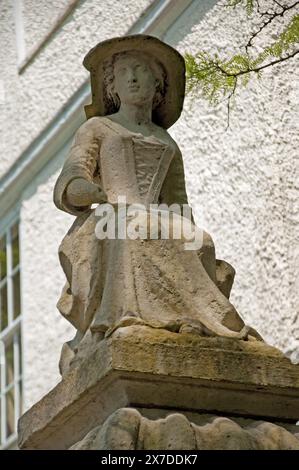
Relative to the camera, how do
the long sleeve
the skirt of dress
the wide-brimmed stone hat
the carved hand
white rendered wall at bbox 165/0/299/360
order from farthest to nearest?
white rendered wall at bbox 165/0/299/360
the wide-brimmed stone hat
the long sleeve
the carved hand
the skirt of dress

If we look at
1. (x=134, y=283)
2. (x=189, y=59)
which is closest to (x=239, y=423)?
(x=134, y=283)

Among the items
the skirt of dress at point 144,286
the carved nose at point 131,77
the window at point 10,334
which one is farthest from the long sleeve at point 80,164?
A: the window at point 10,334

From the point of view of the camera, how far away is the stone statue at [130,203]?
7.77m

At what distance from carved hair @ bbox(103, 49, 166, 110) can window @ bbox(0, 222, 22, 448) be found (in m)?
6.81

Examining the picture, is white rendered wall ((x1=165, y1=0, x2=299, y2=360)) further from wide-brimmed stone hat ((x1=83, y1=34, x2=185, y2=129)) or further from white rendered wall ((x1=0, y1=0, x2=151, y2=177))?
wide-brimmed stone hat ((x1=83, y1=34, x2=185, y2=129))

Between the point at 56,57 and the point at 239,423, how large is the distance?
7699 millimetres

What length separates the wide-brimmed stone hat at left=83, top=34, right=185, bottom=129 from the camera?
27.6 ft

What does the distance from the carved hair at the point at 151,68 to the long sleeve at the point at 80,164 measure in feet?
0.66

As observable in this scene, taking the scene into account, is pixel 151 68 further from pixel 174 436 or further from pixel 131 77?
pixel 174 436

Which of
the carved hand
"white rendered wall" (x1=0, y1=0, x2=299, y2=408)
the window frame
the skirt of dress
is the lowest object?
the window frame

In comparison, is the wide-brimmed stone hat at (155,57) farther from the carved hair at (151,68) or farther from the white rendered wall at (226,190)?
the white rendered wall at (226,190)

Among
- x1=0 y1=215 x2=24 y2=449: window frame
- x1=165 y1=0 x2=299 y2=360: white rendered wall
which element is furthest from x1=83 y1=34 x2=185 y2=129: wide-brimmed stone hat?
x1=0 y1=215 x2=24 y2=449: window frame

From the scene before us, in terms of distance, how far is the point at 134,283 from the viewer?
7.77 meters

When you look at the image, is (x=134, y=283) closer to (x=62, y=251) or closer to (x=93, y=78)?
(x=62, y=251)
